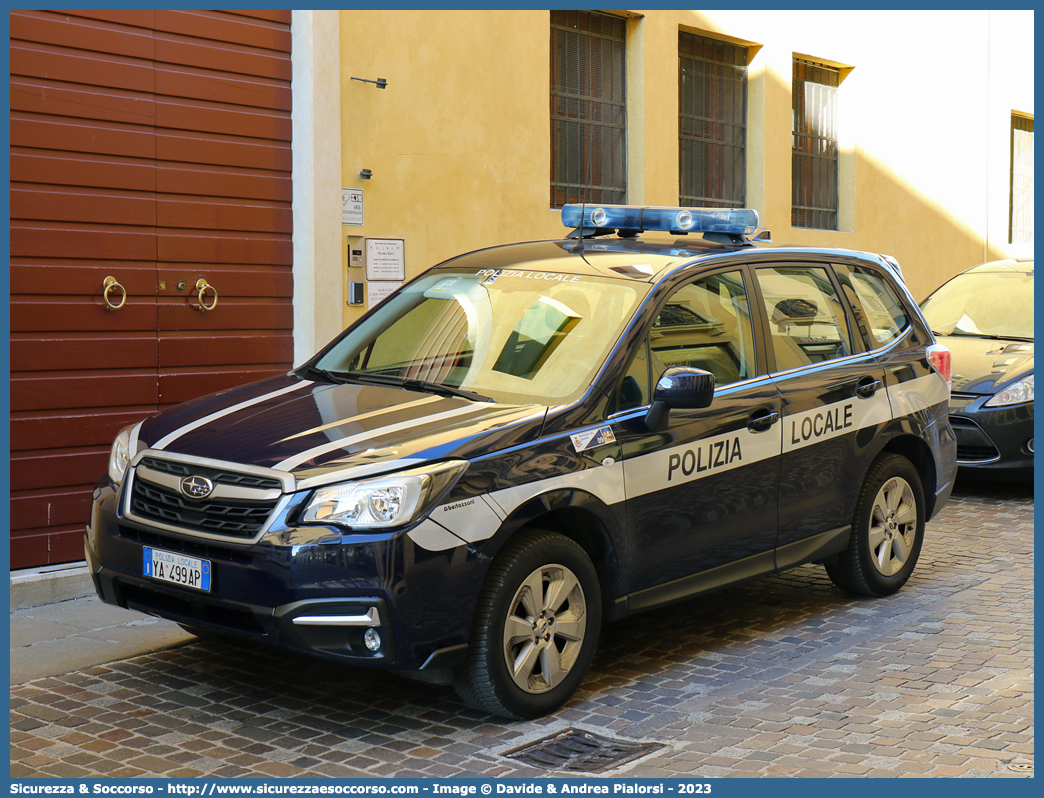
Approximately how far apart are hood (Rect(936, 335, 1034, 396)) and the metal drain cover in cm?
628

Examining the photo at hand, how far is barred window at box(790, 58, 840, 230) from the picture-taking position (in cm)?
1402

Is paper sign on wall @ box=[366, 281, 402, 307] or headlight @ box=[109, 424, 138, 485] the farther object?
paper sign on wall @ box=[366, 281, 402, 307]

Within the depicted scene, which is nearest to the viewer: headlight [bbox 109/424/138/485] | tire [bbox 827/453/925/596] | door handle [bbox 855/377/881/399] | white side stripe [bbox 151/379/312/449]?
white side stripe [bbox 151/379/312/449]

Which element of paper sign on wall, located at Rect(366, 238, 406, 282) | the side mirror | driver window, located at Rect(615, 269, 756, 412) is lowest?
the side mirror

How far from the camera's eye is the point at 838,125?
14.8m

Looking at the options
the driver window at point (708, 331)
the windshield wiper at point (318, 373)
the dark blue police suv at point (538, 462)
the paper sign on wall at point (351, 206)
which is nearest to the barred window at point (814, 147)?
the paper sign on wall at point (351, 206)

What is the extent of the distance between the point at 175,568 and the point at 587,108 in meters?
7.76

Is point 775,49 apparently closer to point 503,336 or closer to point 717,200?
point 717,200

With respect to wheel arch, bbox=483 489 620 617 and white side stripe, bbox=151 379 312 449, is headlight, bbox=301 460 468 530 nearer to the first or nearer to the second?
wheel arch, bbox=483 489 620 617

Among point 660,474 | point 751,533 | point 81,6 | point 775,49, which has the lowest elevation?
point 751,533

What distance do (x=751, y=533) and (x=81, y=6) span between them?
16.4 ft

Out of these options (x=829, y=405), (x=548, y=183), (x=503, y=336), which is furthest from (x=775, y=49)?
(x=503, y=336)

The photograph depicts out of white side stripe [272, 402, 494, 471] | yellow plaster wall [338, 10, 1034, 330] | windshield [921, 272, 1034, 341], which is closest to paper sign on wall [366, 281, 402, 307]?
yellow plaster wall [338, 10, 1034, 330]

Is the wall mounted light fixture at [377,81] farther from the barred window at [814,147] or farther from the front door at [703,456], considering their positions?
the barred window at [814,147]
